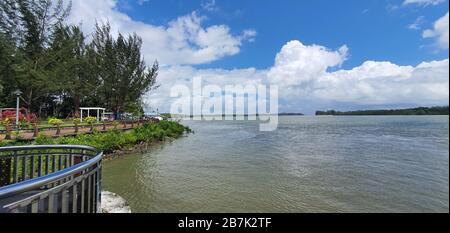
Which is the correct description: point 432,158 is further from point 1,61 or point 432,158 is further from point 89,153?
point 1,61

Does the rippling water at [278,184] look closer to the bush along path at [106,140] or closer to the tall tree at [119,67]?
the bush along path at [106,140]

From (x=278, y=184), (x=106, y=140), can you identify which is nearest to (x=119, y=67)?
(x=106, y=140)

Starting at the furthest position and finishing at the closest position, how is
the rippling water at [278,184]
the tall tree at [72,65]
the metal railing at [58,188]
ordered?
the tall tree at [72,65] → the rippling water at [278,184] → the metal railing at [58,188]

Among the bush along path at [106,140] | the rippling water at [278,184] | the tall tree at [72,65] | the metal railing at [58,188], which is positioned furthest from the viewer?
the tall tree at [72,65]

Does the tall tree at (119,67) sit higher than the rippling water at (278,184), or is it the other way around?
the tall tree at (119,67)

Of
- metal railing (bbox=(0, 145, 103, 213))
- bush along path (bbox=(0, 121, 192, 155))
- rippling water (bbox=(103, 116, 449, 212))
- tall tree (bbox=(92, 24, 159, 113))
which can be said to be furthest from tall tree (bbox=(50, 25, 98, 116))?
metal railing (bbox=(0, 145, 103, 213))

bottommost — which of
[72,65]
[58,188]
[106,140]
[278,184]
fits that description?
[278,184]

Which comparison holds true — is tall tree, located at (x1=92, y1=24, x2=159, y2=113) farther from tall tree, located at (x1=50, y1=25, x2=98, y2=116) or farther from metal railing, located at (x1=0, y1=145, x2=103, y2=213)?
metal railing, located at (x1=0, y1=145, x2=103, y2=213)

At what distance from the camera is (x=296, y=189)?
8.81 m

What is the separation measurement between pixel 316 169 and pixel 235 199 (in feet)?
19.7

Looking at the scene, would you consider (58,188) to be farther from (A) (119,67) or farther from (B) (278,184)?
(A) (119,67)

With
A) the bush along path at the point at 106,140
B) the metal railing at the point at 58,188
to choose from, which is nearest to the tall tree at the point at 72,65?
the bush along path at the point at 106,140

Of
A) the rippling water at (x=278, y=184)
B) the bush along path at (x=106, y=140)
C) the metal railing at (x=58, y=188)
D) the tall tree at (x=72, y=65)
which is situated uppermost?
the tall tree at (x=72, y=65)
